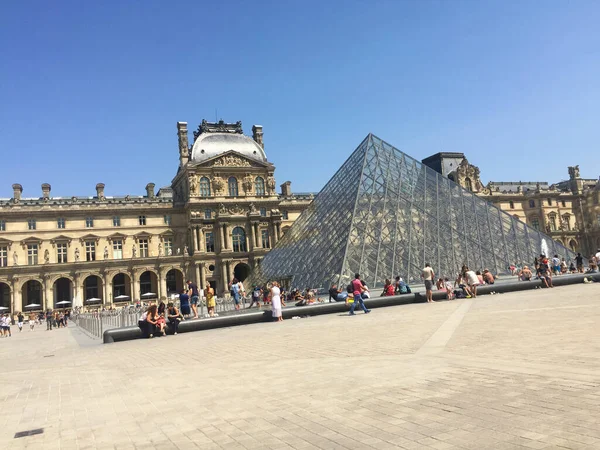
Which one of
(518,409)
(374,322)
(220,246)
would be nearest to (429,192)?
(374,322)

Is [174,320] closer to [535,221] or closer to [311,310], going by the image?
[311,310]

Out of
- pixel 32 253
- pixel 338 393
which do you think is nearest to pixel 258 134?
pixel 32 253

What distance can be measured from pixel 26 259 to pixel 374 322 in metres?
41.0

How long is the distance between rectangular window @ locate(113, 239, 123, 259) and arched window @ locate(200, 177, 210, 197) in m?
8.66

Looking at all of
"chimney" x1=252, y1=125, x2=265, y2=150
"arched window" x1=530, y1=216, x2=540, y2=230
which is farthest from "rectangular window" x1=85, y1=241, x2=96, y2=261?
"arched window" x1=530, y1=216, x2=540, y2=230

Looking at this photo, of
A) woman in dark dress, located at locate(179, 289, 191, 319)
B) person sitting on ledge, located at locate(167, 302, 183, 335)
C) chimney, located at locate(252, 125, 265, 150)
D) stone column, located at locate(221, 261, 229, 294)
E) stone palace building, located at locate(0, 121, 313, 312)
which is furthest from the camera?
chimney, located at locate(252, 125, 265, 150)

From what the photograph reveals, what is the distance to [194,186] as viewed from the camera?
160 feet

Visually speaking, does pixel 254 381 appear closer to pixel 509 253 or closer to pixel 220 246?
pixel 509 253

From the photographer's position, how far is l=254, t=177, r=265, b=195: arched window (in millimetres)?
51188

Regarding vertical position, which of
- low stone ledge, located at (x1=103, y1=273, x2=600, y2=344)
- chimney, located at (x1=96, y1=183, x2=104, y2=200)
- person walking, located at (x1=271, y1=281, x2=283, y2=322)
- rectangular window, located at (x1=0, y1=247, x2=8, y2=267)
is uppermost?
chimney, located at (x1=96, y1=183, x2=104, y2=200)

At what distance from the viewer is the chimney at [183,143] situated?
52312mm

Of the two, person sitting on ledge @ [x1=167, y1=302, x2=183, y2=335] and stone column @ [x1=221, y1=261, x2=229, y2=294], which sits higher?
stone column @ [x1=221, y1=261, x2=229, y2=294]

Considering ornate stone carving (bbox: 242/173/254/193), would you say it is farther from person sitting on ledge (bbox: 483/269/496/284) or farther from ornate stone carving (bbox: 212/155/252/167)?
person sitting on ledge (bbox: 483/269/496/284)

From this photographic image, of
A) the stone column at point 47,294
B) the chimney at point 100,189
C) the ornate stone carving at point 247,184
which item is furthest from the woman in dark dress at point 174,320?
the chimney at point 100,189
